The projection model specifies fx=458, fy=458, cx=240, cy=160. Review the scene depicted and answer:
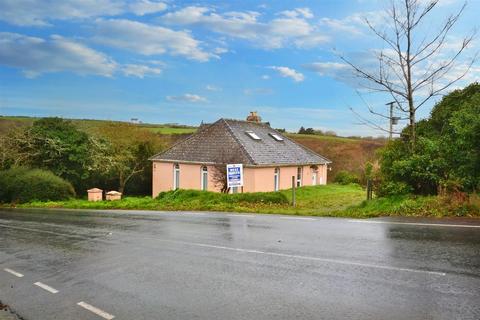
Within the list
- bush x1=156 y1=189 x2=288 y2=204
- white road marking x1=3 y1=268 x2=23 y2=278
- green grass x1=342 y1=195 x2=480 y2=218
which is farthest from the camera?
bush x1=156 y1=189 x2=288 y2=204

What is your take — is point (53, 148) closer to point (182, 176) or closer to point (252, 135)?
point (182, 176)

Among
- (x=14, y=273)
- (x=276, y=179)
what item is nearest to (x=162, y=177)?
(x=276, y=179)

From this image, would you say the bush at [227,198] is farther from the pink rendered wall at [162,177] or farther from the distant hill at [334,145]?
the distant hill at [334,145]

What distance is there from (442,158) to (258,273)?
10369 mm

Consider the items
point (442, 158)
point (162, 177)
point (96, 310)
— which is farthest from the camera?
point (162, 177)

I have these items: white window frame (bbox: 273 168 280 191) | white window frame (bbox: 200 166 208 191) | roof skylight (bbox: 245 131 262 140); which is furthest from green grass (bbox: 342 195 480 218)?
roof skylight (bbox: 245 131 262 140)

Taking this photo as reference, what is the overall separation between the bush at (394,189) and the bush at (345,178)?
3053 cm

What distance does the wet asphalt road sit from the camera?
243 inches

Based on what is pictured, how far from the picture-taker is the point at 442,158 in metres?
15.7

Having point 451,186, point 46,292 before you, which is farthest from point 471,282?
point 451,186

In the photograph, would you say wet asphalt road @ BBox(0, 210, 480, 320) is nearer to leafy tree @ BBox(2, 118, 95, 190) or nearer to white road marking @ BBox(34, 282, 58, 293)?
white road marking @ BBox(34, 282, 58, 293)

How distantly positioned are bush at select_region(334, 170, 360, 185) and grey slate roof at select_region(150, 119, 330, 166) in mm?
4737

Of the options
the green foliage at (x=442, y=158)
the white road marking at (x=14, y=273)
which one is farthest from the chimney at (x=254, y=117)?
the white road marking at (x=14, y=273)

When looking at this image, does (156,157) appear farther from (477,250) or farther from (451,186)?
A: (477,250)
